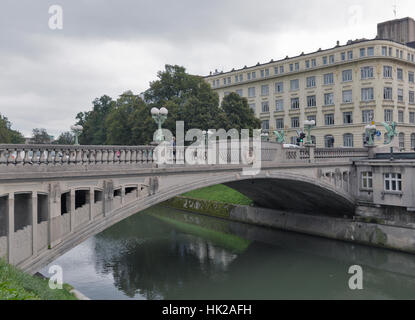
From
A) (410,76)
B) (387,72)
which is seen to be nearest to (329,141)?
(387,72)

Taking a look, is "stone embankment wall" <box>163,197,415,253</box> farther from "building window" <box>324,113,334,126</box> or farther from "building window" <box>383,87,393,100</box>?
"building window" <box>383,87,393,100</box>

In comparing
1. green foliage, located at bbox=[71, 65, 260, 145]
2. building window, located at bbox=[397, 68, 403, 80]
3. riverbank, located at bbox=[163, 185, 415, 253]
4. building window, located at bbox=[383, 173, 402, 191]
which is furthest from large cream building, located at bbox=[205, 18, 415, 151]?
building window, located at bbox=[383, 173, 402, 191]

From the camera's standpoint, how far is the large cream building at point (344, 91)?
4438 centimetres

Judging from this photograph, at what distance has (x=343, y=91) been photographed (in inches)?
1852

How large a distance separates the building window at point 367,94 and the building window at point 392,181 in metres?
23.6

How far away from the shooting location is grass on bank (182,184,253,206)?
32634 mm

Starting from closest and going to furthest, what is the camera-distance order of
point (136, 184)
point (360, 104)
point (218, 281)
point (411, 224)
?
point (136, 184) < point (218, 281) < point (411, 224) < point (360, 104)

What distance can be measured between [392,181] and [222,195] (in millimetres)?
14838

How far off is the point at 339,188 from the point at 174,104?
662 inches
